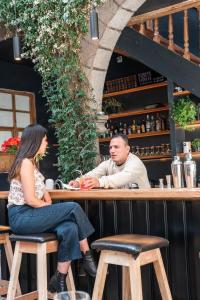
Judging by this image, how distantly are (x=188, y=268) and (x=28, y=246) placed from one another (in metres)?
1.04

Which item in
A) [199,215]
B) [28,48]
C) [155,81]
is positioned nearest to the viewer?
[199,215]

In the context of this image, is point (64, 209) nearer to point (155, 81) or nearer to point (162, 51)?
point (162, 51)

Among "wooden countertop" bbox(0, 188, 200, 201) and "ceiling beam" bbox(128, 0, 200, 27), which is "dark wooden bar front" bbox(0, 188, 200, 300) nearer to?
"wooden countertop" bbox(0, 188, 200, 201)

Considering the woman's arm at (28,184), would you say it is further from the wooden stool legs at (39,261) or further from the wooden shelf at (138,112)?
the wooden shelf at (138,112)

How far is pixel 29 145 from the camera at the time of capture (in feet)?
9.91

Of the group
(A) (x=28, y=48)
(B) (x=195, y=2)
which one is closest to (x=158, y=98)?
(B) (x=195, y=2)

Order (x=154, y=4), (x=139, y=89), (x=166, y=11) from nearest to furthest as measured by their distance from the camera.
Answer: (x=166, y=11), (x=154, y=4), (x=139, y=89)

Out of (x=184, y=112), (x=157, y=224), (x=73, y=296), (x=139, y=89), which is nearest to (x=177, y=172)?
(x=157, y=224)

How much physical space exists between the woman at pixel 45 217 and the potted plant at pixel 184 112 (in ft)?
11.7

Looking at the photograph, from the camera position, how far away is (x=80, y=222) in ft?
9.59

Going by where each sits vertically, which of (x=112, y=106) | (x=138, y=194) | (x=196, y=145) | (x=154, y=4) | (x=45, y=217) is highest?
(x=154, y=4)

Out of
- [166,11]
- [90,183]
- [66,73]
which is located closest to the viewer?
[90,183]

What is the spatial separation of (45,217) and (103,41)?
2806 mm

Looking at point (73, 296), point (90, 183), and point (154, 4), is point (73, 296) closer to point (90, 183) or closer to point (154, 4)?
point (90, 183)
